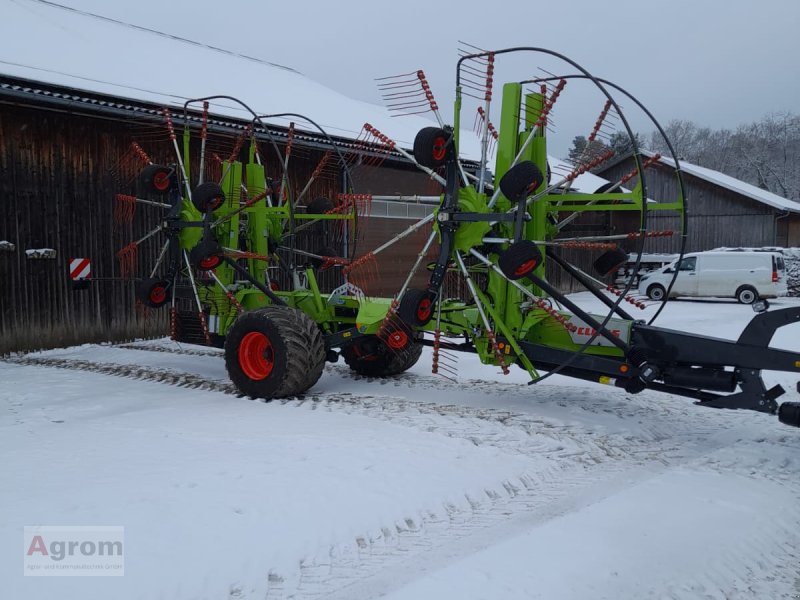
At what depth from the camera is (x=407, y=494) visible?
190 inches

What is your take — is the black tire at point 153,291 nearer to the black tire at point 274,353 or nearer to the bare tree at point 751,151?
the black tire at point 274,353

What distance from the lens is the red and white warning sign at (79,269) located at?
11203 millimetres

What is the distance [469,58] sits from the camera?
654cm

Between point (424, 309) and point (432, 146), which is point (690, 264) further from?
point (432, 146)

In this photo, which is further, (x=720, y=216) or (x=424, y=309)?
(x=720, y=216)

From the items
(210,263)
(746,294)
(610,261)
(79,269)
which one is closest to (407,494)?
(610,261)

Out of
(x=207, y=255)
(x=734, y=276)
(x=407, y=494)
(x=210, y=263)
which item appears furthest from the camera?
(x=734, y=276)

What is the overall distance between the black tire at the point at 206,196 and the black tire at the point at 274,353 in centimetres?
140

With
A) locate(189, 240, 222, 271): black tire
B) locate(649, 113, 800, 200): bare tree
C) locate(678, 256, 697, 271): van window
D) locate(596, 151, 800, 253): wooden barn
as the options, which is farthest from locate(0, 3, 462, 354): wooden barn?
locate(649, 113, 800, 200): bare tree

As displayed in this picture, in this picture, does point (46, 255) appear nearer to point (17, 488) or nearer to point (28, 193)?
point (28, 193)

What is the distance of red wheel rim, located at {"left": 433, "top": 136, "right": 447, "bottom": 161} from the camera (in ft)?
21.4

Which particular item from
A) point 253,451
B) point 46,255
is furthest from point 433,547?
point 46,255

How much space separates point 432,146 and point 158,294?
4418 mm
